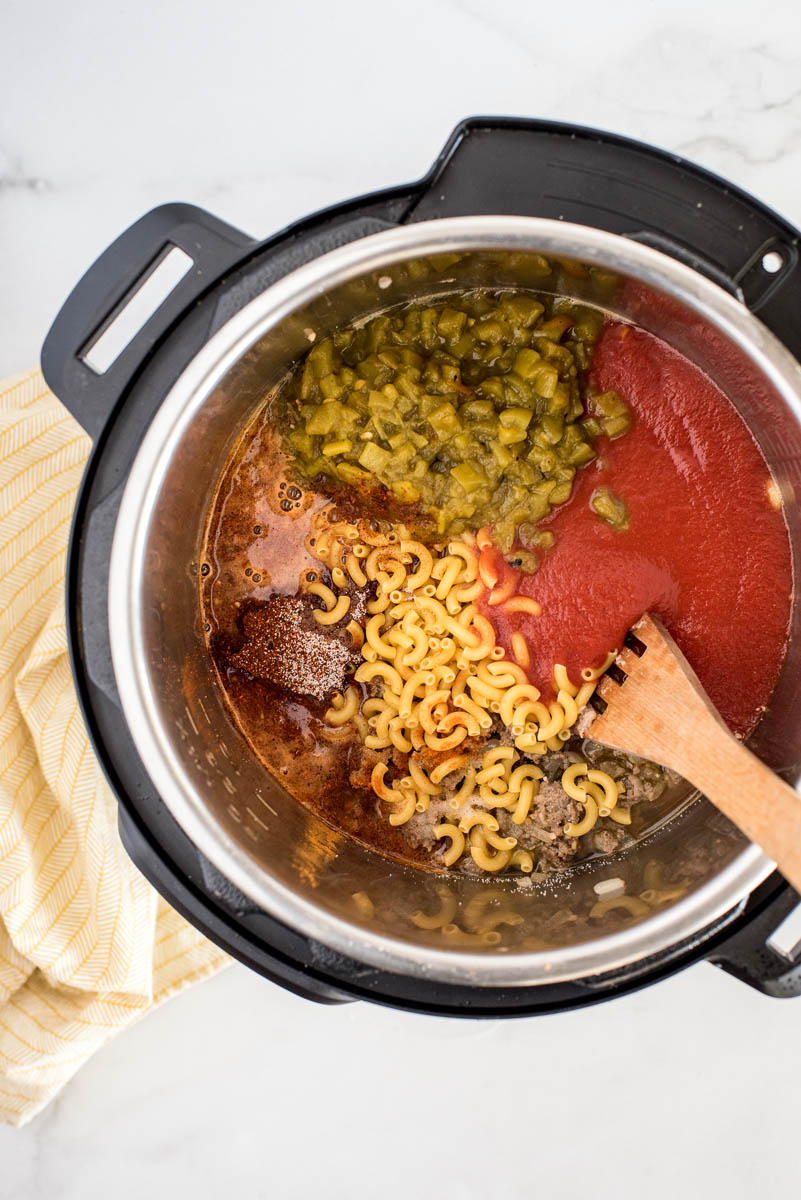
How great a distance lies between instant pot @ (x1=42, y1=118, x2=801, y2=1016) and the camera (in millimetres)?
1598

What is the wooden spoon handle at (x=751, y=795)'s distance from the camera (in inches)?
62.1

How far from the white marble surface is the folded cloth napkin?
0.82 ft

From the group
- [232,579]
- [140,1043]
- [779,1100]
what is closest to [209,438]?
[232,579]

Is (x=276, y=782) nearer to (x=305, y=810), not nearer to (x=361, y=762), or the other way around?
(x=305, y=810)

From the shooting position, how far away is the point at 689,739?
1.77m

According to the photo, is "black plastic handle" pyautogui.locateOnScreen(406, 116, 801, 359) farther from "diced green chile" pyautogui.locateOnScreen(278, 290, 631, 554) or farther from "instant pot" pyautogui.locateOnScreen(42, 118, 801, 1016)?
"diced green chile" pyautogui.locateOnScreen(278, 290, 631, 554)

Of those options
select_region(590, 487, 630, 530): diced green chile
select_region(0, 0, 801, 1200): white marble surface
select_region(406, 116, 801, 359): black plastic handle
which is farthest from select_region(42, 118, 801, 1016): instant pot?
select_region(0, 0, 801, 1200): white marble surface

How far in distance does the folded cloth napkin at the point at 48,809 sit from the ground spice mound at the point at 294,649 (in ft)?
1.40

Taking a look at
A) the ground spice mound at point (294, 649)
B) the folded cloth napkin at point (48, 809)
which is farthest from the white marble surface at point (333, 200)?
the ground spice mound at point (294, 649)

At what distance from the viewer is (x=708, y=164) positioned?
7.07 ft

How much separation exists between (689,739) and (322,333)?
3.57 feet

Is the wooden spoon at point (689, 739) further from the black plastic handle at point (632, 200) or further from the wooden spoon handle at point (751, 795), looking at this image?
the black plastic handle at point (632, 200)

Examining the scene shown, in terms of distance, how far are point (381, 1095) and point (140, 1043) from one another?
625mm

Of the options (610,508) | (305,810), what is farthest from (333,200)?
(305,810)
